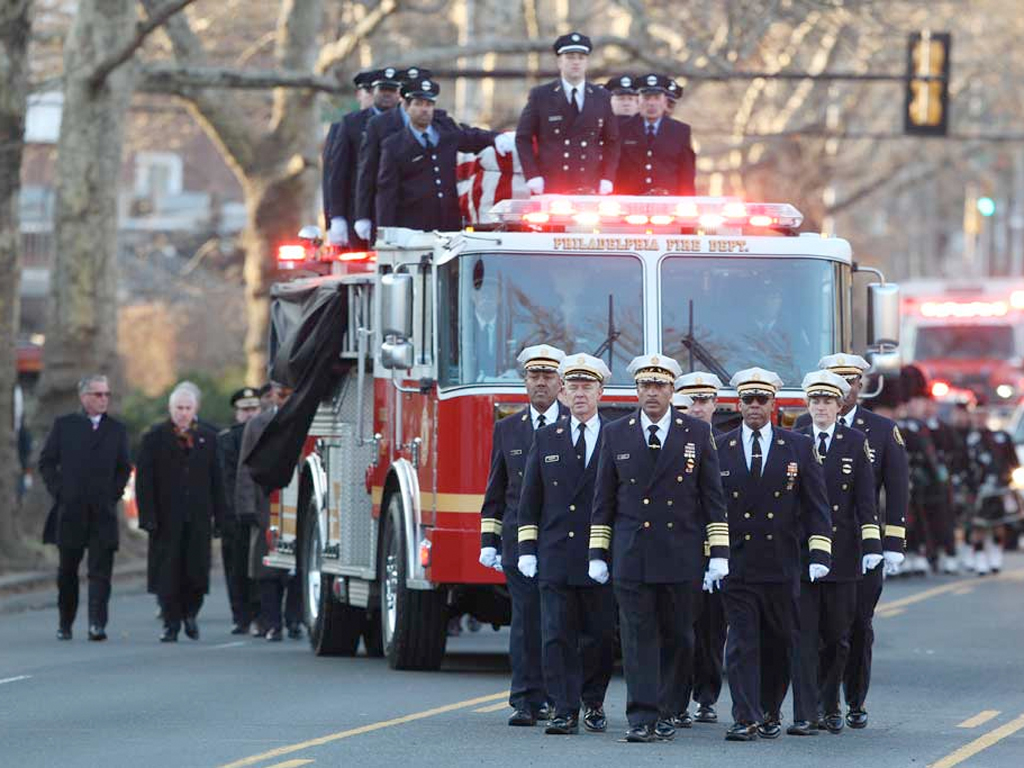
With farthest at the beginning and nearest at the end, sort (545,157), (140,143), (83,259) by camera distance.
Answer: (140,143), (83,259), (545,157)

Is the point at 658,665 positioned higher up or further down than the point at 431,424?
further down

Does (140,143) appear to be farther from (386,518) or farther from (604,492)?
(604,492)

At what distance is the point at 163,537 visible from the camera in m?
20.3

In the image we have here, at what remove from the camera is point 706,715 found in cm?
1423

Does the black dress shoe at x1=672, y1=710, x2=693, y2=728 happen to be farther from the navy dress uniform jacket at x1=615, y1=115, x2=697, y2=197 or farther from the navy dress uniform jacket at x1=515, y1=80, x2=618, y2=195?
the navy dress uniform jacket at x1=615, y1=115, x2=697, y2=197

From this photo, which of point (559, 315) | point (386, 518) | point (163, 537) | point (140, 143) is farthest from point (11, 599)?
point (140, 143)

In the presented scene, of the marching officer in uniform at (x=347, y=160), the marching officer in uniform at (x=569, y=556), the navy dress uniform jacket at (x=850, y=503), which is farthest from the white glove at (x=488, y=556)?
the marching officer in uniform at (x=347, y=160)

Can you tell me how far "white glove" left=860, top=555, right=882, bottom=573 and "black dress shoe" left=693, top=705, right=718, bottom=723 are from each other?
1.16m

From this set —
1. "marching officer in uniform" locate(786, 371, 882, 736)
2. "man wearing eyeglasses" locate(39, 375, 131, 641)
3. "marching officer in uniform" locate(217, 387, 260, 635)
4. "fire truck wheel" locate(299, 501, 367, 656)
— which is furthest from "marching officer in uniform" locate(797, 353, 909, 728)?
"marching officer in uniform" locate(217, 387, 260, 635)

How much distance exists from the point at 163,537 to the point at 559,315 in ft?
16.4

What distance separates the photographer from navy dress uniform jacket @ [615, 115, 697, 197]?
1856 cm

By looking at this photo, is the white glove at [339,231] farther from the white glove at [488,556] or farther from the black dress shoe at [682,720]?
the black dress shoe at [682,720]

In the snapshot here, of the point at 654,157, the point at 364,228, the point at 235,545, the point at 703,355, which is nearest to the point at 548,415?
the point at 703,355

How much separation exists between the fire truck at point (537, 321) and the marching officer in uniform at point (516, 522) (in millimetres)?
2052
